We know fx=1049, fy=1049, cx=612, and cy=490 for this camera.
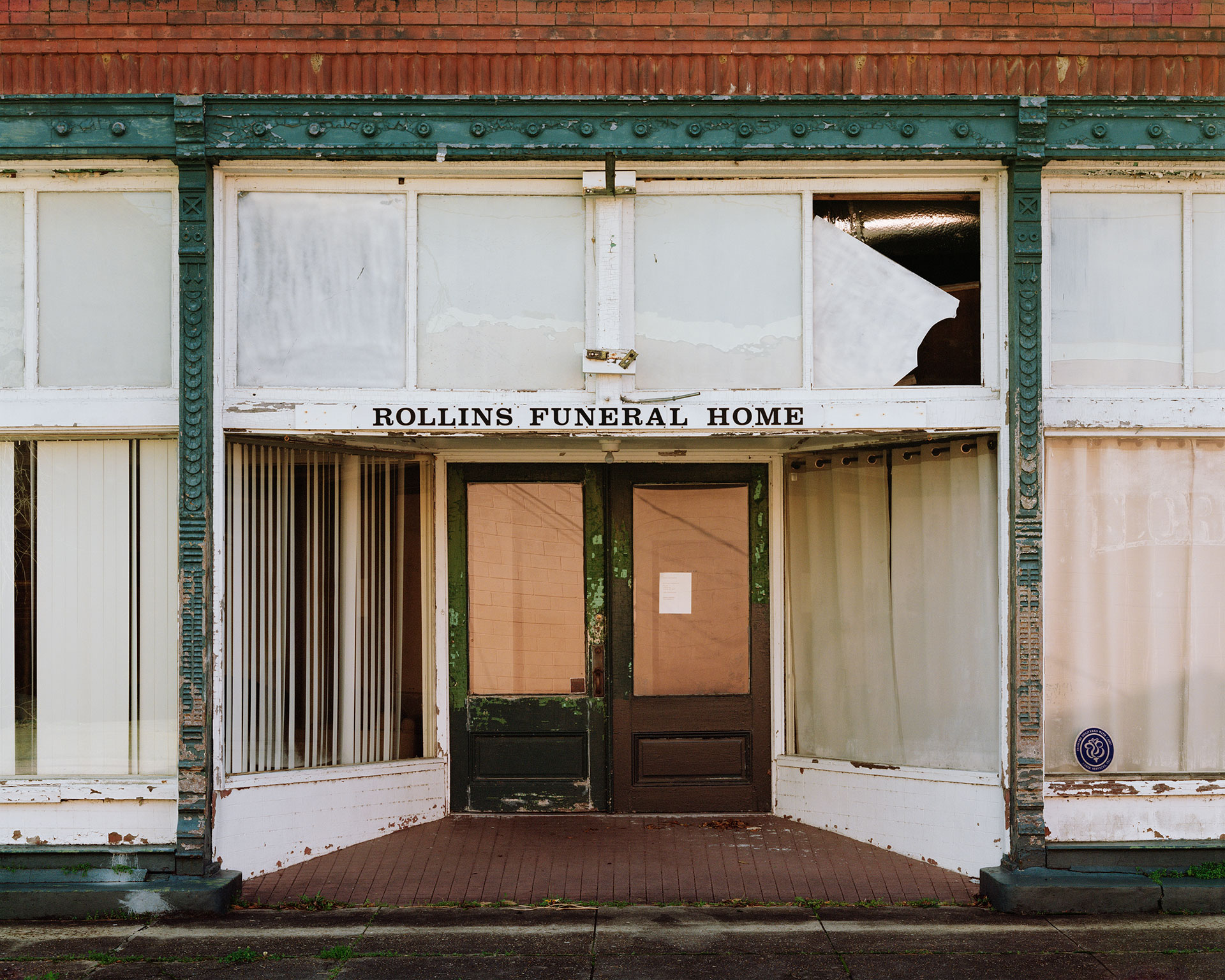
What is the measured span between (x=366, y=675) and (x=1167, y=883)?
506cm

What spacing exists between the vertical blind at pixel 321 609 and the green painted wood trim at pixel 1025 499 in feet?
12.9

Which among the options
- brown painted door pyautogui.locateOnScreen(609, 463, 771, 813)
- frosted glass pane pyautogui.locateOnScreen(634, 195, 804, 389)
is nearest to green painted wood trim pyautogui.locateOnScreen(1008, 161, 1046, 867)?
frosted glass pane pyautogui.locateOnScreen(634, 195, 804, 389)

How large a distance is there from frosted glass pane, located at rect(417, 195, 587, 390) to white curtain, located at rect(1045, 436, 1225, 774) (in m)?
3.04

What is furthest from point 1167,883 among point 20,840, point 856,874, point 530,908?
point 20,840

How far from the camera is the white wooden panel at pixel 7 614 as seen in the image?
6297mm

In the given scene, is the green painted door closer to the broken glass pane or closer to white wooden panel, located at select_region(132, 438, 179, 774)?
white wooden panel, located at select_region(132, 438, 179, 774)

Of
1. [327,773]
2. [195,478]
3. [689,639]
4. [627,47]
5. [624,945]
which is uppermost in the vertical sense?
[627,47]

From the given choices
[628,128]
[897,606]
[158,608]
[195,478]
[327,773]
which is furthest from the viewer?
[897,606]

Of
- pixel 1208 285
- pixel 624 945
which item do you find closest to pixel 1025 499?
pixel 1208 285

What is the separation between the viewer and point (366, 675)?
7.16 m

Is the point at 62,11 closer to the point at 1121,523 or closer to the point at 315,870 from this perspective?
the point at 315,870

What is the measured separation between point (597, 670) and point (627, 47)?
4107 millimetres

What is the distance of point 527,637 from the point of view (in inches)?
296

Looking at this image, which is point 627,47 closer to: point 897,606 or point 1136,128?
point 1136,128
